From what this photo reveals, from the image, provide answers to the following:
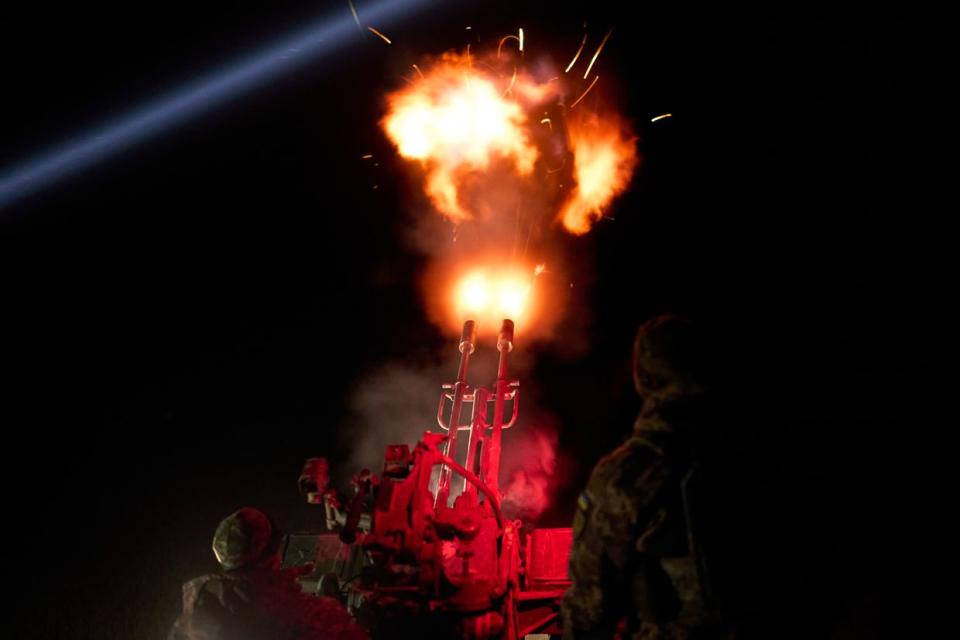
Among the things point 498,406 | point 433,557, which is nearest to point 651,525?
point 433,557

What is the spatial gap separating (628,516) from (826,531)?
3.07 ft

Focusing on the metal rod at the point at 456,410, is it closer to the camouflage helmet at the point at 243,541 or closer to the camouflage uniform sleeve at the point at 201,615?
the camouflage helmet at the point at 243,541

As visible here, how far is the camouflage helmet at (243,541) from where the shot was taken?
5020 mm

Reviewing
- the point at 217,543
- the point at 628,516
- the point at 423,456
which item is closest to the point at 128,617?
the point at 217,543

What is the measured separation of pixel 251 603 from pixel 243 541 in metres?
0.62

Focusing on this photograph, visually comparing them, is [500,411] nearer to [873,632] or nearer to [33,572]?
[873,632]

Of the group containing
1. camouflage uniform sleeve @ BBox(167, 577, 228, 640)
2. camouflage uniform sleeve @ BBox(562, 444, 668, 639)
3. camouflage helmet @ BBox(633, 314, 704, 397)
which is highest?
camouflage helmet @ BBox(633, 314, 704, 397)

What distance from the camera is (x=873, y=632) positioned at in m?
5.56

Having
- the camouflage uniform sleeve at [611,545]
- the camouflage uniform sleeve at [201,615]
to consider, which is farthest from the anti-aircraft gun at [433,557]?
the camouflage uniform sleeve at [611,545]

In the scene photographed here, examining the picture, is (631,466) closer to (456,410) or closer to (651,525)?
(651,525)

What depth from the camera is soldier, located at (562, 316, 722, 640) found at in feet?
7.95

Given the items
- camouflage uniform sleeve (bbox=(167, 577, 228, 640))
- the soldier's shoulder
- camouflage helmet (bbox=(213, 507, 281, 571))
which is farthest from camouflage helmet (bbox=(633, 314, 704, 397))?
camouflage uniform sleeve (bbox=(167, 577, 228, 640))

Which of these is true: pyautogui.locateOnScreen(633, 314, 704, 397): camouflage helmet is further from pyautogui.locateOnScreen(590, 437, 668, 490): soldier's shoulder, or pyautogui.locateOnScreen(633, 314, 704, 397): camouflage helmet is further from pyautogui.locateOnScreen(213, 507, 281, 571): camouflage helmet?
pyautogui.locateOnScreen(213, 507, 281, 571): camouflage helmet

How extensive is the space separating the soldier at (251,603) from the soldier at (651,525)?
10.3ft
